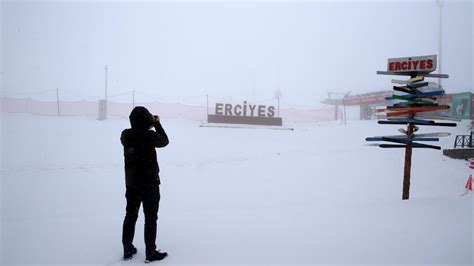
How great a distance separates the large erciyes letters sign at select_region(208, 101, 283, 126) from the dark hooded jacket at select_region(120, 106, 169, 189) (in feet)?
63.0

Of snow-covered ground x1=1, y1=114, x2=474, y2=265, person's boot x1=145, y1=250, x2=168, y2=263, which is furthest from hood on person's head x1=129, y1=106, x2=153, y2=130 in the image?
snow-covered ground x1=1, y1=114, x2=474, y2=265

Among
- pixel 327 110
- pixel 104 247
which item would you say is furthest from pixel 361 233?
pixel 327 110

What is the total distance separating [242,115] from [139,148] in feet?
64.9

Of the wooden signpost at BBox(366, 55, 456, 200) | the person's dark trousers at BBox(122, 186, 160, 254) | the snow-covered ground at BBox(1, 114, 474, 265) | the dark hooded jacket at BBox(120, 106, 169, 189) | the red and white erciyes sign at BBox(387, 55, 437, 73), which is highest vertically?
the red and white erciyes sign at BBox(387, 55, 437, 73)

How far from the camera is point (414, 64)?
5.21m

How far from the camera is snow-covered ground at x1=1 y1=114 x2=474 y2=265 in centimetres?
373

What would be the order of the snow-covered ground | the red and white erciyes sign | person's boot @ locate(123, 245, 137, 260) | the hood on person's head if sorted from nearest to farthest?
the hood on person's head
person's boot @ locate(123, 245, 137, 260)
the snow-covered ground
the red and white erciyes sign

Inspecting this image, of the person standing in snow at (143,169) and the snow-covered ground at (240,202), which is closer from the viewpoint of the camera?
the person standing in snow at (143,169)

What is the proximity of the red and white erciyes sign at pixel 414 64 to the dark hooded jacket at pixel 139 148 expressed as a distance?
4684 millimetres

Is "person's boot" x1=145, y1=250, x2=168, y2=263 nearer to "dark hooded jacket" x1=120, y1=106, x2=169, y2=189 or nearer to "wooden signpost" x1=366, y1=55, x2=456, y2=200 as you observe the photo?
"dark hooded jacket" x1=120, y1=106, x2=169, y2=189

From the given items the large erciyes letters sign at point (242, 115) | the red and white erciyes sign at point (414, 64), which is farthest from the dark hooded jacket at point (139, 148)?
the large erciyes letters sign at point (242, 115)

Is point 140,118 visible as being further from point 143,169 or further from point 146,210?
point 146,210

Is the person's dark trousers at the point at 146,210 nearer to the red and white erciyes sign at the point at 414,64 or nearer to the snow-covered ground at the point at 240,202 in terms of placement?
the snow-covered ground at the point at 240,202

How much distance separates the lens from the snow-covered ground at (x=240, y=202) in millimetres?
3732
